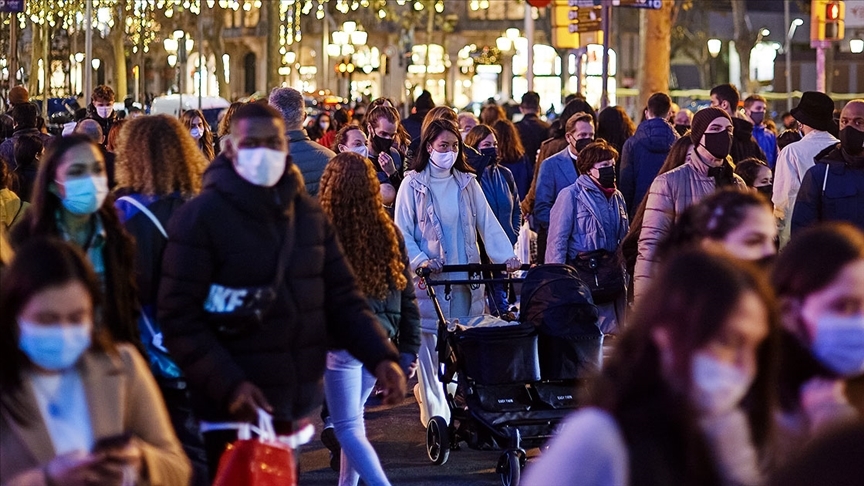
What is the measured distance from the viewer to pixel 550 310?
791cm

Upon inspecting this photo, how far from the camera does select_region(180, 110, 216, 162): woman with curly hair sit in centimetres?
1266

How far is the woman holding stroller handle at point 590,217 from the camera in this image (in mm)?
10117

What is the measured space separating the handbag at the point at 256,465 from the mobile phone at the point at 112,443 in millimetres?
1016

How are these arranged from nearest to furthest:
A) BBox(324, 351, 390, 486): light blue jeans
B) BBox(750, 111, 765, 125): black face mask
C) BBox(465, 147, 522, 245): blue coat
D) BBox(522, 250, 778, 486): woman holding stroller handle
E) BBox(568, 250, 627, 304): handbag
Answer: BBox(522, 250, 778, 486): woman holding stroller handle → BBox(324, 351, 390, 486): light blue jeans → BBox(568, 250, 627, 304): handbag → BBox(465, 147, 522, 245): blue coat → BBox(750, 111, 765, 125): black face mask

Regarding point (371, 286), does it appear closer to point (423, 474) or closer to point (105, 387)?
point (423, 474)

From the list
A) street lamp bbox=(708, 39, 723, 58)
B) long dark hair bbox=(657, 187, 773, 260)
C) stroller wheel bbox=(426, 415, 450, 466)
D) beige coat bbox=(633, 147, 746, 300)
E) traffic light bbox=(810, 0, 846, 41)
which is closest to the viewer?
long dark hair bbox=(657, 187, 773, 260)

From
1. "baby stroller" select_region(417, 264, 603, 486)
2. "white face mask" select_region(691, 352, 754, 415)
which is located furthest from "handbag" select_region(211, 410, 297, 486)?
"baby stroller" select_region(417, 264, 603, 486)

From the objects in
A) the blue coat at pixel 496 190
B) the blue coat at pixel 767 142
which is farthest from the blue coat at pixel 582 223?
the blue coat at pixel 767 142

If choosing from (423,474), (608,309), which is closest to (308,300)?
(423,474)

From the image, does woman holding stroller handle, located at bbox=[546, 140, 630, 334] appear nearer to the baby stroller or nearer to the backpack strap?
the baby stroller

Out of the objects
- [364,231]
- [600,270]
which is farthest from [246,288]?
[600,270]

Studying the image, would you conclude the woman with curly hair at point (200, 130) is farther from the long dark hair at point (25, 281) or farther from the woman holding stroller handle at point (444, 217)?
the long dark hair at point (25, 281)

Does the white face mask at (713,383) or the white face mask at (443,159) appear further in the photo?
the white face mask at (443,159)

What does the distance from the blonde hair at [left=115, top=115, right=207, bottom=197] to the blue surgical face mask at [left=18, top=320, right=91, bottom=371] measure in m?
2.47
